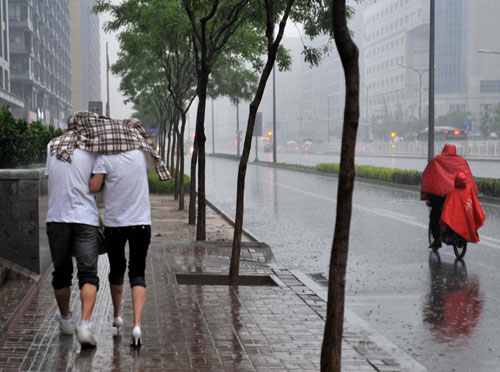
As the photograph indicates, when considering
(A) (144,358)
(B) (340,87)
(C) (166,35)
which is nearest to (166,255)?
(A) (144,358)

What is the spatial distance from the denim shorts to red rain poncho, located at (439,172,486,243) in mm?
6843

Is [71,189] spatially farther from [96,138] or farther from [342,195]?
[342,195]

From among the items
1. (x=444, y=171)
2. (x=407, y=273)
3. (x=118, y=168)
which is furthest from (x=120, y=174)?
(x=444, y=171)

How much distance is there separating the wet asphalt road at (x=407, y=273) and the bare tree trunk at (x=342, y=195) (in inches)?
67.6

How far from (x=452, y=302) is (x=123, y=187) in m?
4.36

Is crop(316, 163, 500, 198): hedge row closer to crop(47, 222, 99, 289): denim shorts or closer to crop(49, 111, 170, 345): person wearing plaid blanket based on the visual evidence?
crop(49, 111, 170, 345): person wearing plaid blanket

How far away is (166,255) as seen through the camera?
11.4 meters

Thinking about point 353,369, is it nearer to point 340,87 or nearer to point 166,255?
point 166,255

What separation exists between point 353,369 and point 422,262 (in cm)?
646

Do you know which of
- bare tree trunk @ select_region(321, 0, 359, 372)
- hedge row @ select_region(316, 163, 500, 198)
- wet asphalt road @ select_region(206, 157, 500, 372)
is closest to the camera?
bare tree trunk @ select_region(321, 0, 359, 372)

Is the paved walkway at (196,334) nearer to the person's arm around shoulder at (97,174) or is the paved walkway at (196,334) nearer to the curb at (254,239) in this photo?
the person's arm around shoulder at (97,174)

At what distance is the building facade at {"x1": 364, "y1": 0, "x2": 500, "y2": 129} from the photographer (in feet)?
395

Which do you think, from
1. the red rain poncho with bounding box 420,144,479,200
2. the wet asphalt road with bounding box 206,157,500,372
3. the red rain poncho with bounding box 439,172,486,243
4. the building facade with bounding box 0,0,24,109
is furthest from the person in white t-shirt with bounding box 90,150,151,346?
the building facade with bounding box 0,0,24,109

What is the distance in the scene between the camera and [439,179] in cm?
1230
